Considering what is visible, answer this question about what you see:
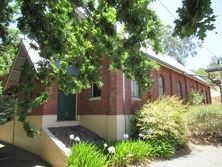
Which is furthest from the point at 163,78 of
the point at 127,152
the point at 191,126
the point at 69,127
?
the point at 127,152

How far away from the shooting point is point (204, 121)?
15953 mm

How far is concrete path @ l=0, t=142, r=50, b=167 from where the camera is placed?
11.2m

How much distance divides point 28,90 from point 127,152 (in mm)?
4886

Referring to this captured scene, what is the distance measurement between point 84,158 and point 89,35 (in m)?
4.74

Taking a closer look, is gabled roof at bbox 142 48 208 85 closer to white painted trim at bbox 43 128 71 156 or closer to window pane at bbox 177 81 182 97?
window pane at bbox 177 81 182 97

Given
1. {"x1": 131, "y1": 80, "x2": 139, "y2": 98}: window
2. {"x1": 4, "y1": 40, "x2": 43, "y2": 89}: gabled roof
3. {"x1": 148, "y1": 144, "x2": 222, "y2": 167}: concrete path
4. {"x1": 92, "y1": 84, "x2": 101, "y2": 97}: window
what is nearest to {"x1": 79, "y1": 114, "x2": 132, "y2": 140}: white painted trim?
{"x1": 92, "y1": 84, "x2": 101, "y2": 97}: window

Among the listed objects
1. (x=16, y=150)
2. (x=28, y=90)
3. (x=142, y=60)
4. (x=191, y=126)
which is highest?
(x=142, y=60)

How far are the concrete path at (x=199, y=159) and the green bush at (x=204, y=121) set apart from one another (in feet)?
8.12

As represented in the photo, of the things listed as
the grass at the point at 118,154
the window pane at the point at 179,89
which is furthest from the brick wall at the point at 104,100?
the window pane at the point at 179,89

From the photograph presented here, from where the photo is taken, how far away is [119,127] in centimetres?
1366

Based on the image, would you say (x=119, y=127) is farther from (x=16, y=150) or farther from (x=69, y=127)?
(x=16, y=150)

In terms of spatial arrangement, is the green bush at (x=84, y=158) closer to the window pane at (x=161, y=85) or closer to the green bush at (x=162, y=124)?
the green bush at (x=162, y=124)

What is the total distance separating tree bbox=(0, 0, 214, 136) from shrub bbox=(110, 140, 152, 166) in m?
3.05

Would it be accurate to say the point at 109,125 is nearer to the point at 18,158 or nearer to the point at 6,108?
the point at 18,158
